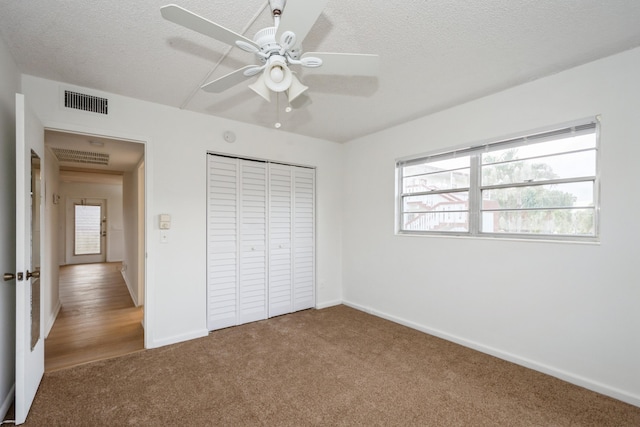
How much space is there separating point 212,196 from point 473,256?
289 centimetres

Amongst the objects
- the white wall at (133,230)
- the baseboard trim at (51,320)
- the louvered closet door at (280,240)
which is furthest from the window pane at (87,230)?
the louvered closet door at (280,240)

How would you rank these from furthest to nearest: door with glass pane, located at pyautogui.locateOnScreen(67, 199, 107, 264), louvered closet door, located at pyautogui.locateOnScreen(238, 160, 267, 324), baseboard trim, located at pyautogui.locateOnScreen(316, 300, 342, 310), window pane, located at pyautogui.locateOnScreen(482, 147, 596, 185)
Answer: door with glass pane, located at pyautogui.locateOnScreen(67, 199, 107, 264) < baseboard trim, located at pyautogui.locateOnScreen(316, 300, 342, 310) < louvered closet door, located at pyautogui.locateOnScreen(238, 160, 267, 324) < window pane, located at pyautogui.locateOnScreen(482, 147, 596, 185)

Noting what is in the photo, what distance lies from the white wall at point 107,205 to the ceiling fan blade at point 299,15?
9.40 m

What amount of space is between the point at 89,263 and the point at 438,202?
1012 centimetres

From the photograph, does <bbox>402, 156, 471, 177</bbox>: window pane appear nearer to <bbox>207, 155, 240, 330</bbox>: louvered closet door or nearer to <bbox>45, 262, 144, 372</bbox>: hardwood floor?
<bbox>207, 155, 240, 330</bbox>: louvered closet door

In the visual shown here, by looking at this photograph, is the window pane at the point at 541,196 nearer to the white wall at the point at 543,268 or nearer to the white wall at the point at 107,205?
the white wall at the point at 543,268

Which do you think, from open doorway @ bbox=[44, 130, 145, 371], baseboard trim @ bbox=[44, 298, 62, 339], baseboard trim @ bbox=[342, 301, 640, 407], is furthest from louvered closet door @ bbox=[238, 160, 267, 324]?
→ baseboard trim @ bbox=[44, 298, 62, 339]

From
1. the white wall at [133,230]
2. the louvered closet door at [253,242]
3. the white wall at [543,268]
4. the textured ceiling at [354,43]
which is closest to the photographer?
the textured ceiling at [354,43]

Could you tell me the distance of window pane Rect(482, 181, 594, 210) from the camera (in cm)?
236

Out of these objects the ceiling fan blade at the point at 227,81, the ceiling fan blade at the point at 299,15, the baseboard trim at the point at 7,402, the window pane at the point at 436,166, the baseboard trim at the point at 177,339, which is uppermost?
the ceiling fan blade at the point at 299,15

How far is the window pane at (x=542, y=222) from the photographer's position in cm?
236

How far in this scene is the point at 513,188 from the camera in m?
2.75

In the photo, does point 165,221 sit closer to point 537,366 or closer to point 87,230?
point 537,366

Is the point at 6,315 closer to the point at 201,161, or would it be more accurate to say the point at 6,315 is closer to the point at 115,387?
the point at 115,387
